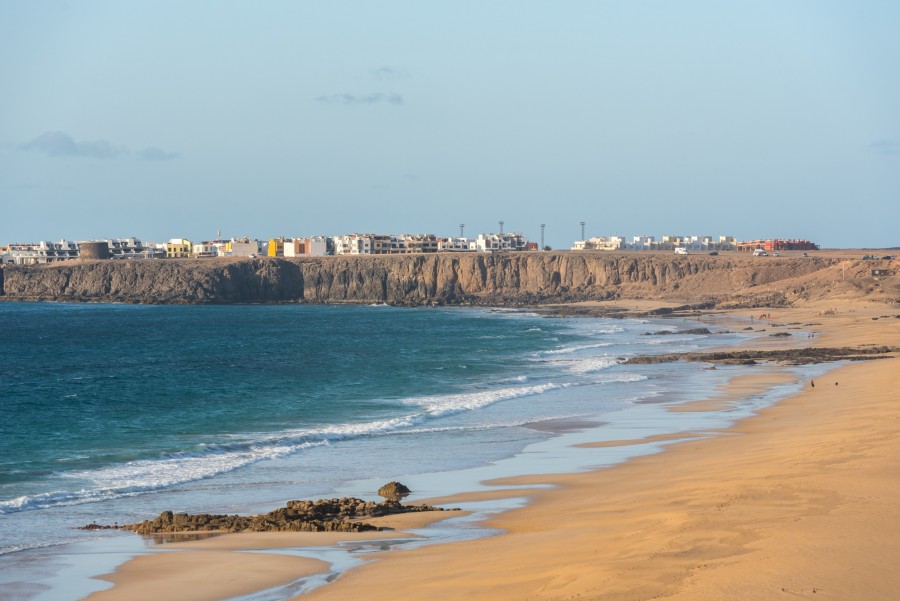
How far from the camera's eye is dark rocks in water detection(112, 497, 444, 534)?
1573 centimetres

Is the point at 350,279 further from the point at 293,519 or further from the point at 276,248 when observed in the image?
the point at 293,519

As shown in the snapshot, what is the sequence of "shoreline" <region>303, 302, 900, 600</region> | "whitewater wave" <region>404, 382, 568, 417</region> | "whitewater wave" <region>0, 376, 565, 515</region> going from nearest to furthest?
"shoreline" <region>303, 302, 900, 600</region>, "whitewater wave" <region>0, 376, 565, 515</region>, "whitewater wave" <region>404, 382, 568, 417</region>

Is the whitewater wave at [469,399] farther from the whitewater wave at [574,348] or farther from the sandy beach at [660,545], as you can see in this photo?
the whitewater wave at [574,348]

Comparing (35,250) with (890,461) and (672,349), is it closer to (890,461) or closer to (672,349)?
(672,349)

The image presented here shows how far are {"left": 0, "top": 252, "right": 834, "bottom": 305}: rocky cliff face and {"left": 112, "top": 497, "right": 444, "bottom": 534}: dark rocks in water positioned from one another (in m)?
106

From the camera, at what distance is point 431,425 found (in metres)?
28.7

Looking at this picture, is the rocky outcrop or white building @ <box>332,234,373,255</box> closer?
the rocky outcrop

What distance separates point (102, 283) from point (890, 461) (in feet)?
442

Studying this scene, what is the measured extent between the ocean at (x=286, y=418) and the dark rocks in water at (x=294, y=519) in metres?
0.88

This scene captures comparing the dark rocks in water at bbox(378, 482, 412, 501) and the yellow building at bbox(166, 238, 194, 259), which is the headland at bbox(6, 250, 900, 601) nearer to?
the dark rocks in water at bbox(378, 482, 412, 501)

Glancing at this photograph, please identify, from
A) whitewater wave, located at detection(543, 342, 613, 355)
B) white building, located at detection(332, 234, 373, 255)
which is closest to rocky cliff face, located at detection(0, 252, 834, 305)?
white building, located at detection(332, 234, 373, 255)

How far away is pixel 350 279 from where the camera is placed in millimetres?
135500

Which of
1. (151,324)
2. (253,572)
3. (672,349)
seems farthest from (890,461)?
(151,324)

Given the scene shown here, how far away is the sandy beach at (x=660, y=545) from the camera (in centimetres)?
1035
